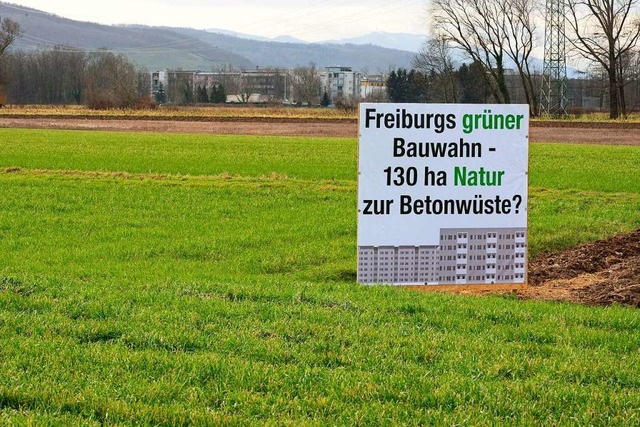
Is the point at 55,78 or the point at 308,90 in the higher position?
the point at 55,78

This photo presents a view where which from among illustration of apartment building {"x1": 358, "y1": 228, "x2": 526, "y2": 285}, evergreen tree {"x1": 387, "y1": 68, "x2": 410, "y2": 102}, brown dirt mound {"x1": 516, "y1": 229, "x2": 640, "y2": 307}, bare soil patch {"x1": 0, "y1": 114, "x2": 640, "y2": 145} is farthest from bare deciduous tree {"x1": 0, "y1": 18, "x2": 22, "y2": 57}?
illustration of apartment building {"x1": 358, "y1": 228, "x2": 526, "y2": 285}

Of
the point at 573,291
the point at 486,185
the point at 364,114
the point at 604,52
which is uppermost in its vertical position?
the point at 604,52

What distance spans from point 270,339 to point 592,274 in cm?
649

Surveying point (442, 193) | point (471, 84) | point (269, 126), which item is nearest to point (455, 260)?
point (442, 193)

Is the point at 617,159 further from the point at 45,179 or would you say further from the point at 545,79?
the point at 545,79

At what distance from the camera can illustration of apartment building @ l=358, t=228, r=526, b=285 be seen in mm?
10812

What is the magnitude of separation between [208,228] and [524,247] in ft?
22.2

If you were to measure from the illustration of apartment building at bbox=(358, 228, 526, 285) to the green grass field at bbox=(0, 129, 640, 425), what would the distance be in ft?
2.15

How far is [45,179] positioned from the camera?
80.2 ft

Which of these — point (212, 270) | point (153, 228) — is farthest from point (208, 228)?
point (212, 270)

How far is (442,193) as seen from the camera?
10.8m

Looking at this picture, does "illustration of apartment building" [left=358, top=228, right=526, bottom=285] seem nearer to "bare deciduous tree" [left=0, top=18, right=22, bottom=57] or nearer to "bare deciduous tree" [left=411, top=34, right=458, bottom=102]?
"bare deciduous tree" [left=411, top=34, right=458, bottom=102]

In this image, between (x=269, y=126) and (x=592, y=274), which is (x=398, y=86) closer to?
(x=269, y=126)

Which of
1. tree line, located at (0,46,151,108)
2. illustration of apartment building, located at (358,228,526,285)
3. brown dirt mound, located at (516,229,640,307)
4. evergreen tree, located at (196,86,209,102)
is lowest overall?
brown dirt mound, located at (516,229,640,307)
